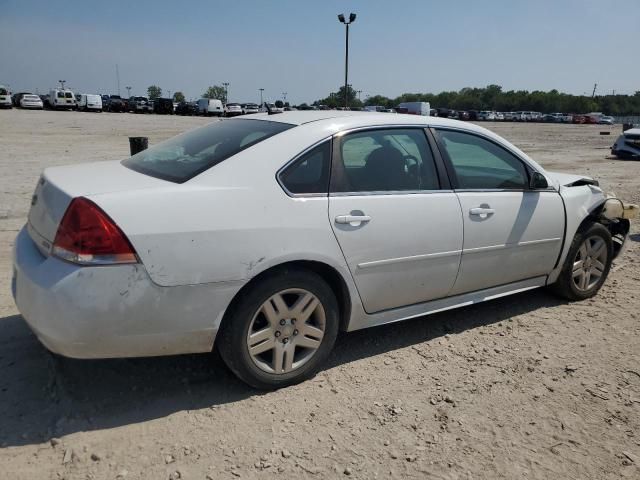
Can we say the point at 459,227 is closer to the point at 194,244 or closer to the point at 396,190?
the point at 396,190

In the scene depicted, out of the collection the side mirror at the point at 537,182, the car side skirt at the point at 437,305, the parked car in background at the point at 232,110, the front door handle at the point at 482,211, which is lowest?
the parked car in background at the point at 232,110

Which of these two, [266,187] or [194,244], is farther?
[266,187]

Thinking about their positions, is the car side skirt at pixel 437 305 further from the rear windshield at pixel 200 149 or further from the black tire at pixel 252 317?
the rear windshield at pixel 200 149

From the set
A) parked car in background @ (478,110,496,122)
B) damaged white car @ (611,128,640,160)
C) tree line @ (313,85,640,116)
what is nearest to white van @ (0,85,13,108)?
damaged white car @ (611,128,640,160)

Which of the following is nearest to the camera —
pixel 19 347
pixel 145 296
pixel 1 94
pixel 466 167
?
pixel 145 296

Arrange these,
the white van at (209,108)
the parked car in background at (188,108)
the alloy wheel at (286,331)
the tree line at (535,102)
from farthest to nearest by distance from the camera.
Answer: the tree line at (535,102) → the parked car in background at (188,108) → the white van at (209,108) → the alloy wheel at (286,331)

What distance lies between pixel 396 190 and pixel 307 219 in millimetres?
730

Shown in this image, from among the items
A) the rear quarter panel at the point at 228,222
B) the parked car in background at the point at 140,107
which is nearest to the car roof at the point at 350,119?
the rear quarter panel at the point at 228,222

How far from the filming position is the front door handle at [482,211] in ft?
11.7

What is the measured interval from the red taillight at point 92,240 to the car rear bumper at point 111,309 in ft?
0.14

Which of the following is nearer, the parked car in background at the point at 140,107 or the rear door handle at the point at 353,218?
the rear door handle at the point at 353,218

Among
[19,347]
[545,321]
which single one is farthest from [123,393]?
[545,321]

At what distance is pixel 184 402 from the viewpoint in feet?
9.47

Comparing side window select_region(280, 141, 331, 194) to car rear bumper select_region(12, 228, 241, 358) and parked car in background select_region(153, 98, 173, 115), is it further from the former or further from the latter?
parked car in background select_region(153, 98, 173, 115)
